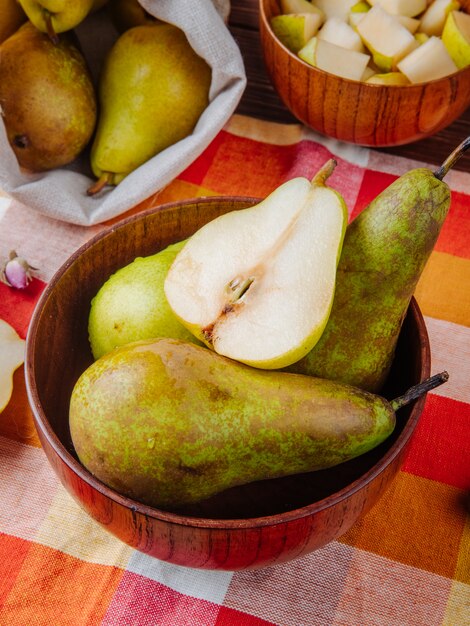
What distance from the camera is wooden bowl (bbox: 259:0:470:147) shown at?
733mm

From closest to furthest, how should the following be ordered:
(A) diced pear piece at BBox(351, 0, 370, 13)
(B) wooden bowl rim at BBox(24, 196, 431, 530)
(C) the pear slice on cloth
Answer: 1. (B) wooden bowl rim at BBox(24, 196, 431, 530)
2. (C) the pear slice on cloth
3. (A) diced pear piece at BBox(351, 0, 370, 13)

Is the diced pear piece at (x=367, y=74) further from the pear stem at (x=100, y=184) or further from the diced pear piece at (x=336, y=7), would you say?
the pear stem at (x=100, y=184)

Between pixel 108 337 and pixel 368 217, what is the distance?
0.20 m

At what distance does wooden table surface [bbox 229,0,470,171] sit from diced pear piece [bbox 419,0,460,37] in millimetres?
116

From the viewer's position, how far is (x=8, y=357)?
66 cm

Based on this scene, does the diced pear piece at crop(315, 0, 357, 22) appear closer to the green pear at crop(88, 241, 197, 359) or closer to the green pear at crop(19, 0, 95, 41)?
the green pear at crop(19, 0, 95, 41)

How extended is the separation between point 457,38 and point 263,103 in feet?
0.81

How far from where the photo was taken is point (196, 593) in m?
0.53

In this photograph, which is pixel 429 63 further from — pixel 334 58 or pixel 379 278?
pixel 379 278

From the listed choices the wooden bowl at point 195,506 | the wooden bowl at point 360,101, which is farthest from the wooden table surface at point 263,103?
the wooden bowl at point 195,506

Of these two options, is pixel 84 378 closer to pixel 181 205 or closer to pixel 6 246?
pixel 181 205

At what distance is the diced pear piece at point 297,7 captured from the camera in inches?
32.6

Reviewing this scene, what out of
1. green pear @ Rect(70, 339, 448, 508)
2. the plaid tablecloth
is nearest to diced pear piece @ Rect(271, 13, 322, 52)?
the plaid tablecloth

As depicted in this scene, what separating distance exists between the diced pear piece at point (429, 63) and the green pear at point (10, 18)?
422 mm
